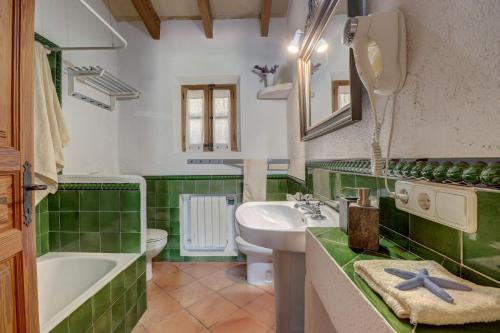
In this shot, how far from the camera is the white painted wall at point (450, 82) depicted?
1.40 ft

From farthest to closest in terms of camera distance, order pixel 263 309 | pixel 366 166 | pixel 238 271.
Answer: pixel 238 271 → pixel 263 309 → pixel 366 166

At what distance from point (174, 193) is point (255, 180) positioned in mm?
864

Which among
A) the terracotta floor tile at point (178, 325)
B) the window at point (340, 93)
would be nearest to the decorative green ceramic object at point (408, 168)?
the window at point (340, 93)

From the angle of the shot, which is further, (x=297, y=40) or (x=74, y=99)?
(x=74, y=99)

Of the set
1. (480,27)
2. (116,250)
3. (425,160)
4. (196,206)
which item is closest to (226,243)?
(196,206)

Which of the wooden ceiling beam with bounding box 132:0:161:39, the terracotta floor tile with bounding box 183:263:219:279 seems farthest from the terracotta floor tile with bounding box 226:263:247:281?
the wooden ceiling beam with bounding box 132:0:161:39

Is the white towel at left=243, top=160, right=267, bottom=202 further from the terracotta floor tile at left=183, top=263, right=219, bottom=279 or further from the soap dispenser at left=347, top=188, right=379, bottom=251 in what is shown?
the soap dispenser at left=347, top=188, right=379, bottom=251

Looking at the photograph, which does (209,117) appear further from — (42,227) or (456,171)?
(456,171)

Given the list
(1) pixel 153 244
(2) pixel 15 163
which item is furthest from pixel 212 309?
(2) pixel 15 163

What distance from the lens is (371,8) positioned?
84 cm

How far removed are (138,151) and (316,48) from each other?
203cm

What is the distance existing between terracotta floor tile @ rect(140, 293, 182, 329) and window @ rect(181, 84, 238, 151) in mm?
1444

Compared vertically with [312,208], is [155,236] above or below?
below

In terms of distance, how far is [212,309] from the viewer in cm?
177
